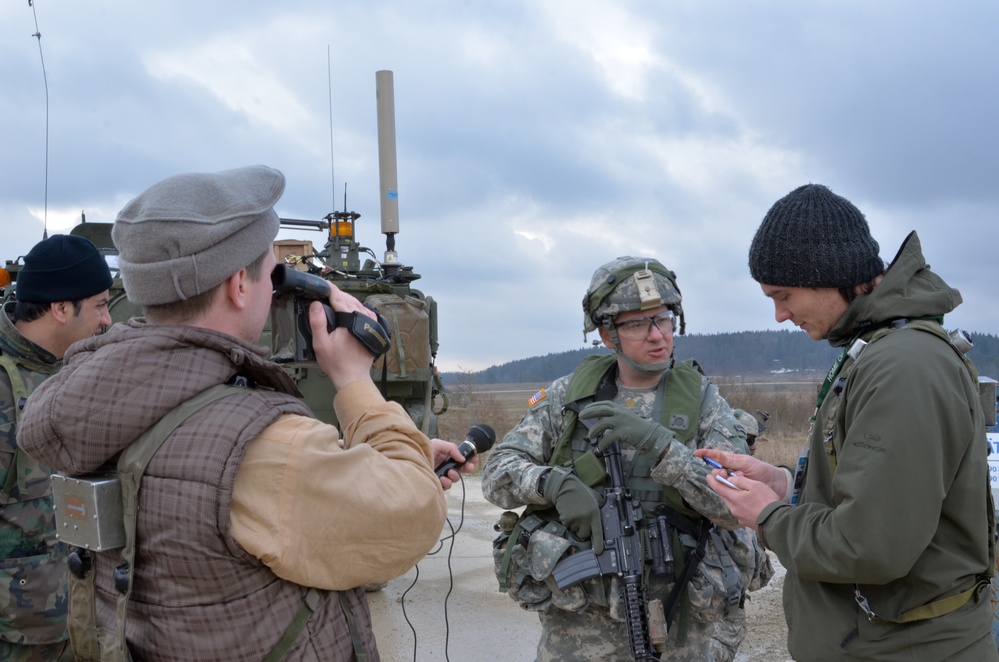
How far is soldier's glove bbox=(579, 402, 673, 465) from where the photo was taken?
303 cm

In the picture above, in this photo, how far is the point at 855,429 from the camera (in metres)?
1.96

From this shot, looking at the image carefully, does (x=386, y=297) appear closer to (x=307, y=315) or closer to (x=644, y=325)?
(x=644, y=325)

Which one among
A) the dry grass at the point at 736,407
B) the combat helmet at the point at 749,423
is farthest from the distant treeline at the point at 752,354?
the combat helmet at the point at 749,423

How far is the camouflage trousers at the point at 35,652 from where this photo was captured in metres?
2.94

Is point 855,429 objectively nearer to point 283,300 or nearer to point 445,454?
point 445,454

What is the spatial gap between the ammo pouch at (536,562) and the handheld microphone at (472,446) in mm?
851

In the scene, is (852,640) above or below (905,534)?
below

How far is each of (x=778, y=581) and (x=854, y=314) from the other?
479 cm

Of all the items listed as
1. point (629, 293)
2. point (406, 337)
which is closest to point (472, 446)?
point (629, 293)

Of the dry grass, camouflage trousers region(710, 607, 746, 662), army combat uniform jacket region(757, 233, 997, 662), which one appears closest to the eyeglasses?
camouflage trousers region(710, 607, 746, 662)

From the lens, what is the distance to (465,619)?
591 centimetres

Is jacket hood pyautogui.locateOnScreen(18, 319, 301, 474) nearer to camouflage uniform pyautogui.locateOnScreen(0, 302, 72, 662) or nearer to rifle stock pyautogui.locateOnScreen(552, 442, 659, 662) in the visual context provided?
camouflage uniform pyautogui.locateOnScreen(0, 302, 72, 662)

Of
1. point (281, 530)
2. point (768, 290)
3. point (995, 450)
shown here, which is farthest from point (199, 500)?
point (995, 450)

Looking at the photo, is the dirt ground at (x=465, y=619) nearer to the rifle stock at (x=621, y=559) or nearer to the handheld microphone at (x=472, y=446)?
the rifle stock at (x=621, y=559)
